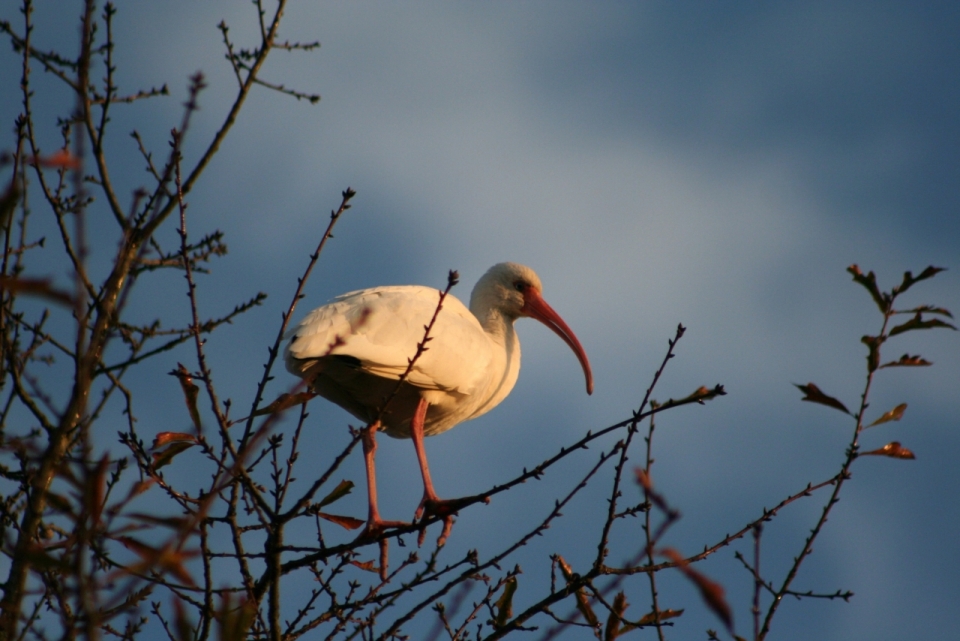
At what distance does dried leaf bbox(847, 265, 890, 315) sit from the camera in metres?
2.91

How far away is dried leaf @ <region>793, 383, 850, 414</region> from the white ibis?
2103 mm

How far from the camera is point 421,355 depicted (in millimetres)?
6340

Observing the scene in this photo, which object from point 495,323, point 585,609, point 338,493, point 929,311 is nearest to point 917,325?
point 929,311

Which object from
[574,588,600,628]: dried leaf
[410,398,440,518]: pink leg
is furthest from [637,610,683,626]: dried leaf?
[410,398,440,518]: pink leg

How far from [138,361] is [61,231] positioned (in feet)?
1.96

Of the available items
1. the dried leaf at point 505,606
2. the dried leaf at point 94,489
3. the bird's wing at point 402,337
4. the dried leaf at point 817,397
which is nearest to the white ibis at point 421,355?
the bird's wing at point 402,337

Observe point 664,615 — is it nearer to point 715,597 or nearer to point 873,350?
point 873,350

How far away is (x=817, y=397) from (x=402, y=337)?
357 centimetres

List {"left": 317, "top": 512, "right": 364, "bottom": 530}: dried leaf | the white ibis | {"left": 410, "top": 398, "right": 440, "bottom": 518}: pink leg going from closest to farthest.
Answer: {"left": 317, "top": 512, "right": 364, "bottom": 530}: dried leaf
the white ibis
{"left": 410, "top": 398, "right": 440, "bottom": 518}: pink leg

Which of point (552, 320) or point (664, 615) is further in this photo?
point (552, 320)

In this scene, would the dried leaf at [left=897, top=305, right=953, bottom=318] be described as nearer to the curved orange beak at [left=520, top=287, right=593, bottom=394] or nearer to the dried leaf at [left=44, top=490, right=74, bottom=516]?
the dried leaf at [left=44, top=490, right=74, bottom=516]

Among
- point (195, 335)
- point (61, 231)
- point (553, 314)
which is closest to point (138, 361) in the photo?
point (195, 335)

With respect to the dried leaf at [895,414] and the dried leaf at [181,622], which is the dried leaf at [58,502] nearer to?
the dried leaf at [181,622]

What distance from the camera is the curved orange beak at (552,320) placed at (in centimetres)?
862
